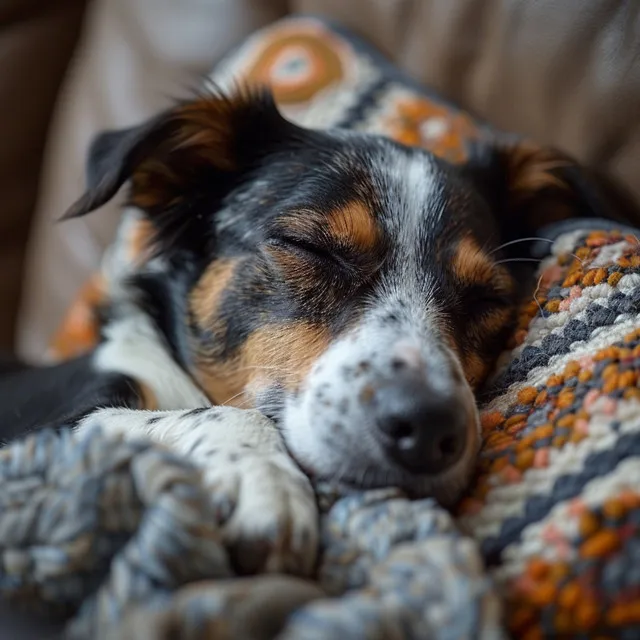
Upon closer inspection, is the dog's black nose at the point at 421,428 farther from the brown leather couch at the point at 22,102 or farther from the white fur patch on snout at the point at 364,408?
the brown leather couch at the point at 22,102

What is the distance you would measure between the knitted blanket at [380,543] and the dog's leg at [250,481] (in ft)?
0.07

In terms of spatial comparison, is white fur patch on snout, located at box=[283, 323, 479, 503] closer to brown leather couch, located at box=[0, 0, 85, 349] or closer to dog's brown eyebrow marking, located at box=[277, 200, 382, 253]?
dog's brown eyebrow marking, located at box=[277, 200, 382, 253]

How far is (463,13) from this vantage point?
1.65m

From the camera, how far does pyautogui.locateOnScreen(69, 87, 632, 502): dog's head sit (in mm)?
945

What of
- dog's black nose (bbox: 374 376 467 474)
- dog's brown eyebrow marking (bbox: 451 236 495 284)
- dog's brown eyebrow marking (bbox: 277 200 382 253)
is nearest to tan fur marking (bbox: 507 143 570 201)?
dog's brown eyebrow marking (bbox: 451 236 495 284)

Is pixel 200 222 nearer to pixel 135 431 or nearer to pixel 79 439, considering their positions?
pixel 135 431

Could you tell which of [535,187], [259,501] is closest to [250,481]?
[259,501]

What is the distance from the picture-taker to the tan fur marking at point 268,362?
3.68 ft

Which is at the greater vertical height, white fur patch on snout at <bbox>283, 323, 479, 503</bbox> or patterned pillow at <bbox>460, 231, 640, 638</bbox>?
patterned pillow at <bbox>460, 231, 640, 638</bbox>

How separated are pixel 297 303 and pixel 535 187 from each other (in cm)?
66

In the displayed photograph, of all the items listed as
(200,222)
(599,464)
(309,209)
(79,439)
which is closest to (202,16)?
(200,222)

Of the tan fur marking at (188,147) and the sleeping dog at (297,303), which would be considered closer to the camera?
the sleeping dog at (297,303)

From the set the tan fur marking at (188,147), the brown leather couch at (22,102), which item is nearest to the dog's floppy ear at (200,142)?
the tan fur marking at (188,147)

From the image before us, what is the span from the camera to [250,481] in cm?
83
